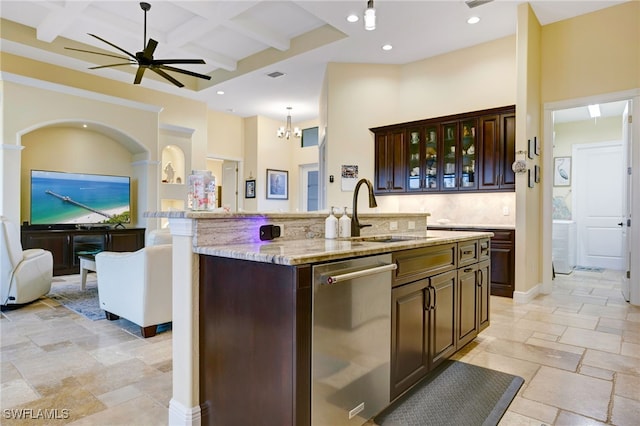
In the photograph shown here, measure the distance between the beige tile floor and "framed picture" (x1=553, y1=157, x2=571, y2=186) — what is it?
13.2ft

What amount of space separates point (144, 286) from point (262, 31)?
4.10m

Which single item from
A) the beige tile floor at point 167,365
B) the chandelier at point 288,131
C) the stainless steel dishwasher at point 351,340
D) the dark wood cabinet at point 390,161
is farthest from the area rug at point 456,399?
the chandelier at point 288,131

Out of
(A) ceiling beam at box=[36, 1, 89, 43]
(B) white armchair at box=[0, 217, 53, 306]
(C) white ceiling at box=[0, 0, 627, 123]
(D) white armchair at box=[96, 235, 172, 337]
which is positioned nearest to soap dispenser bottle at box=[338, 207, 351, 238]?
(D) white armchair at box=[96, 235, 172, 337]

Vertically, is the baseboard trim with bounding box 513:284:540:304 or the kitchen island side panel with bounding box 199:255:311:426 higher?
the kitchen island side panel with bounding box 199:255:311:426

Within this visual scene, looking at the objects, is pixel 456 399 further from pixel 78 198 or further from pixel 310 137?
pixel 310 137

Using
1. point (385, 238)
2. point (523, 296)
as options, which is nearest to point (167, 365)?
point (385, 238)

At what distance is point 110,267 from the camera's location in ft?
11.7

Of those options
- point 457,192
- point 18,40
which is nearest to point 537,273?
point 457,192

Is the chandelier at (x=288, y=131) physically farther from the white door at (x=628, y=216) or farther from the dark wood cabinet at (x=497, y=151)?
the white door at (x=628, y=216)

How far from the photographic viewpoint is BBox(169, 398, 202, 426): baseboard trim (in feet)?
5.85

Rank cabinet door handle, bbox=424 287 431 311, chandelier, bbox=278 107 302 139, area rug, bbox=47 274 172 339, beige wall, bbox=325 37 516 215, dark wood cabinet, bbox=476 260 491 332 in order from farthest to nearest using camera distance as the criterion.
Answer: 1. chandelier, bbox=278 107 302 139
2. beige wall, bbox=325 37 516 215
3. area rug, bbox=47 274 172 339
4. dark wood cabinet, bbox=476 260 491 332
5. cabinet door handle, bbox=424 287 431 311

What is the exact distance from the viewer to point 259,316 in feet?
5.04

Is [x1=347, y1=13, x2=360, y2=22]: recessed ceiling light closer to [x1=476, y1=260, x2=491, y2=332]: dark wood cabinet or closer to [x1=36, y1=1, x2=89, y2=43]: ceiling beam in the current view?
[x1=36, y1=1, x2=89, y2=43]: ceiling beam

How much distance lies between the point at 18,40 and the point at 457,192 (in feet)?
Answer: 22.2
